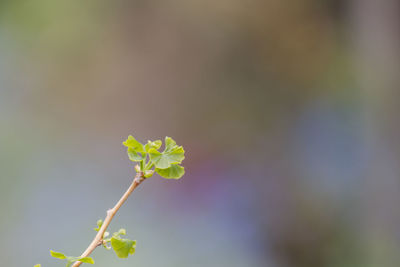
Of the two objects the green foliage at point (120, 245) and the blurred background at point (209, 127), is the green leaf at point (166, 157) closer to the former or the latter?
the green foliage at point (120, 245)

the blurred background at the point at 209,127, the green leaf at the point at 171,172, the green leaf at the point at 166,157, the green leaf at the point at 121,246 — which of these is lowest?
the green leaf at the point at 121,246

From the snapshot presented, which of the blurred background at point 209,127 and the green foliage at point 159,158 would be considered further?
the blurred background at point 209,127

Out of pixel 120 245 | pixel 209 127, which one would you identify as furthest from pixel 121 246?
pixel 209 127

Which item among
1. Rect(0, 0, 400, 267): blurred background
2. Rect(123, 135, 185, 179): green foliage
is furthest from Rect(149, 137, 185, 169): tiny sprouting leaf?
Rect(0, 0, 400, 267): blurred background

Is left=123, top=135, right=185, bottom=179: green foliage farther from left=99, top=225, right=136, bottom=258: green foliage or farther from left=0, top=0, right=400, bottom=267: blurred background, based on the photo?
left=0, top=0, right=400, bottom=267: blurred background

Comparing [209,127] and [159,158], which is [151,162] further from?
[209,127]

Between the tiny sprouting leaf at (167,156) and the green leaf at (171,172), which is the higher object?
the tiny sprouting leaf at (167,156)

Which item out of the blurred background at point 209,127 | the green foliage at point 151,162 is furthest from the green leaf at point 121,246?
the blurred background at point 209,127
